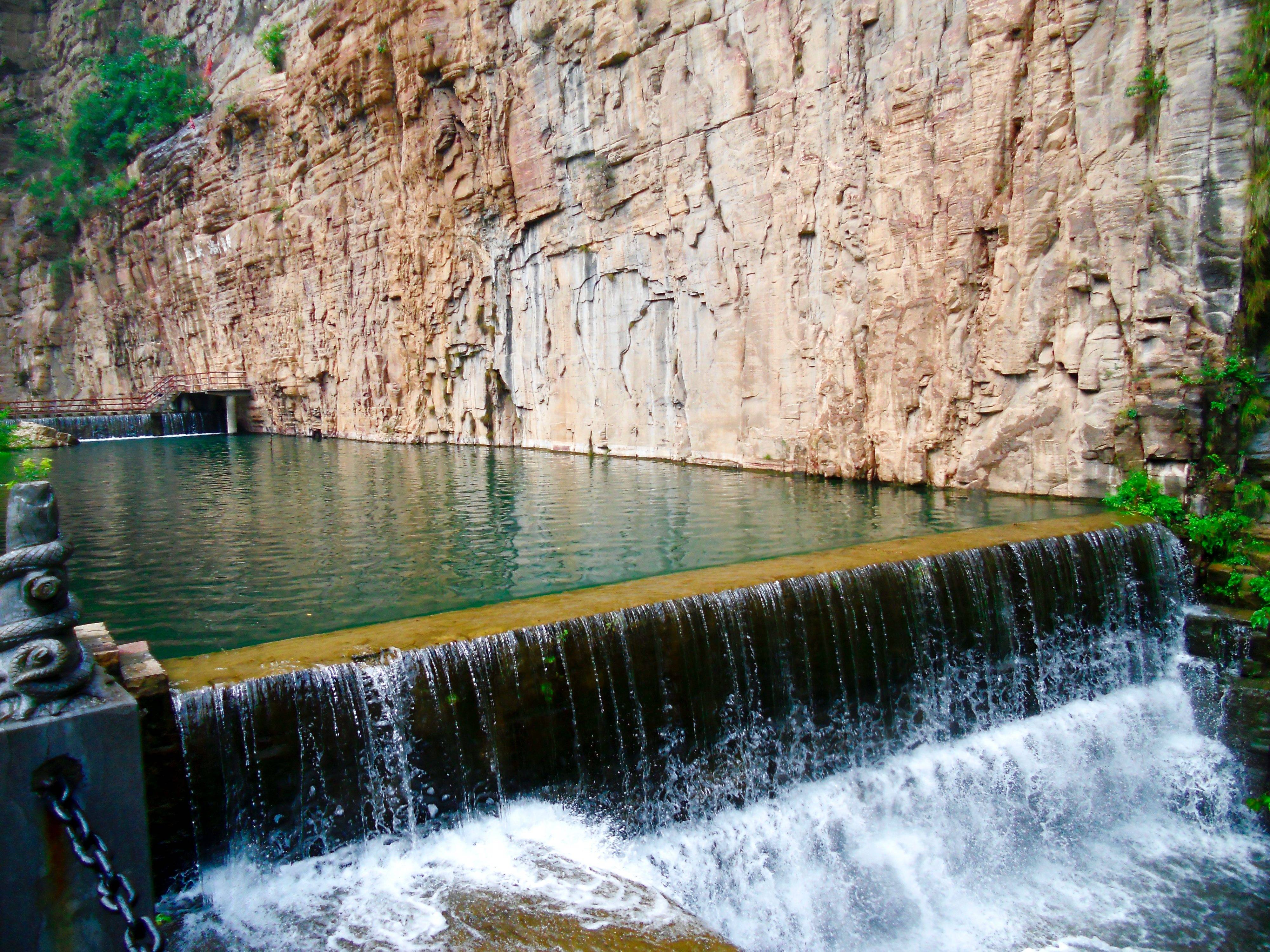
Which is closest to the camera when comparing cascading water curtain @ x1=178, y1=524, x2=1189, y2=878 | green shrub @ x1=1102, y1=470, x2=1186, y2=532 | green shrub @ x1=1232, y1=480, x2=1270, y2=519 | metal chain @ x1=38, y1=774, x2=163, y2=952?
metal chain @ x1=38, y1=774, x2=163, y2=952

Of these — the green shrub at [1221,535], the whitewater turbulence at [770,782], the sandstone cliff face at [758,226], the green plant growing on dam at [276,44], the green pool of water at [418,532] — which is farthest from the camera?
the green plant growing on dam at [276,44]

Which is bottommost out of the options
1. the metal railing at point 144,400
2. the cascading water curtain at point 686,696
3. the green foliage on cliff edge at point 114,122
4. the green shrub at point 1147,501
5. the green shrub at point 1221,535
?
the cascading water curtain at point 686,696

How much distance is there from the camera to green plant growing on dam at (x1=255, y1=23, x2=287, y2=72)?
34062mm

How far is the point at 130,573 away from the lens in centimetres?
923

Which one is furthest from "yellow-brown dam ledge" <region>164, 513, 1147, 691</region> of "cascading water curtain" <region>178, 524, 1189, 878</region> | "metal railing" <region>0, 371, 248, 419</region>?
"metal railing" <region>0, 371, 248, 419</region>

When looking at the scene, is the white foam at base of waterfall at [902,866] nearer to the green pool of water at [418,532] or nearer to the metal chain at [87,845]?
the metal chain at [87,845]

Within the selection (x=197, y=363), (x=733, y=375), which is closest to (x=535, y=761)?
(x=733, y=375)

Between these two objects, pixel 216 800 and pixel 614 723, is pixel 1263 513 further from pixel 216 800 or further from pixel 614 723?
pixel 216 800

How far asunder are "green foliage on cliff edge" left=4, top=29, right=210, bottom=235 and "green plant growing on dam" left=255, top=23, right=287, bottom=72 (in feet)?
26.0

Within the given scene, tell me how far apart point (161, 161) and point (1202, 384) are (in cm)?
4338

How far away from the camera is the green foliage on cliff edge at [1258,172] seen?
9.38 m

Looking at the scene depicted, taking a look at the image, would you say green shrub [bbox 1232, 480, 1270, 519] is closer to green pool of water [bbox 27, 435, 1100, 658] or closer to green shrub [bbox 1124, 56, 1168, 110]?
green pool of water [bbox 27, 435, 1100, 658]

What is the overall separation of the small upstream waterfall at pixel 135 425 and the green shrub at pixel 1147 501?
38255 millimetres

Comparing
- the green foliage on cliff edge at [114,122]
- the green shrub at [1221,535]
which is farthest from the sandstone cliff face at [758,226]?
the green foliage on cliff edge at [114,122]
